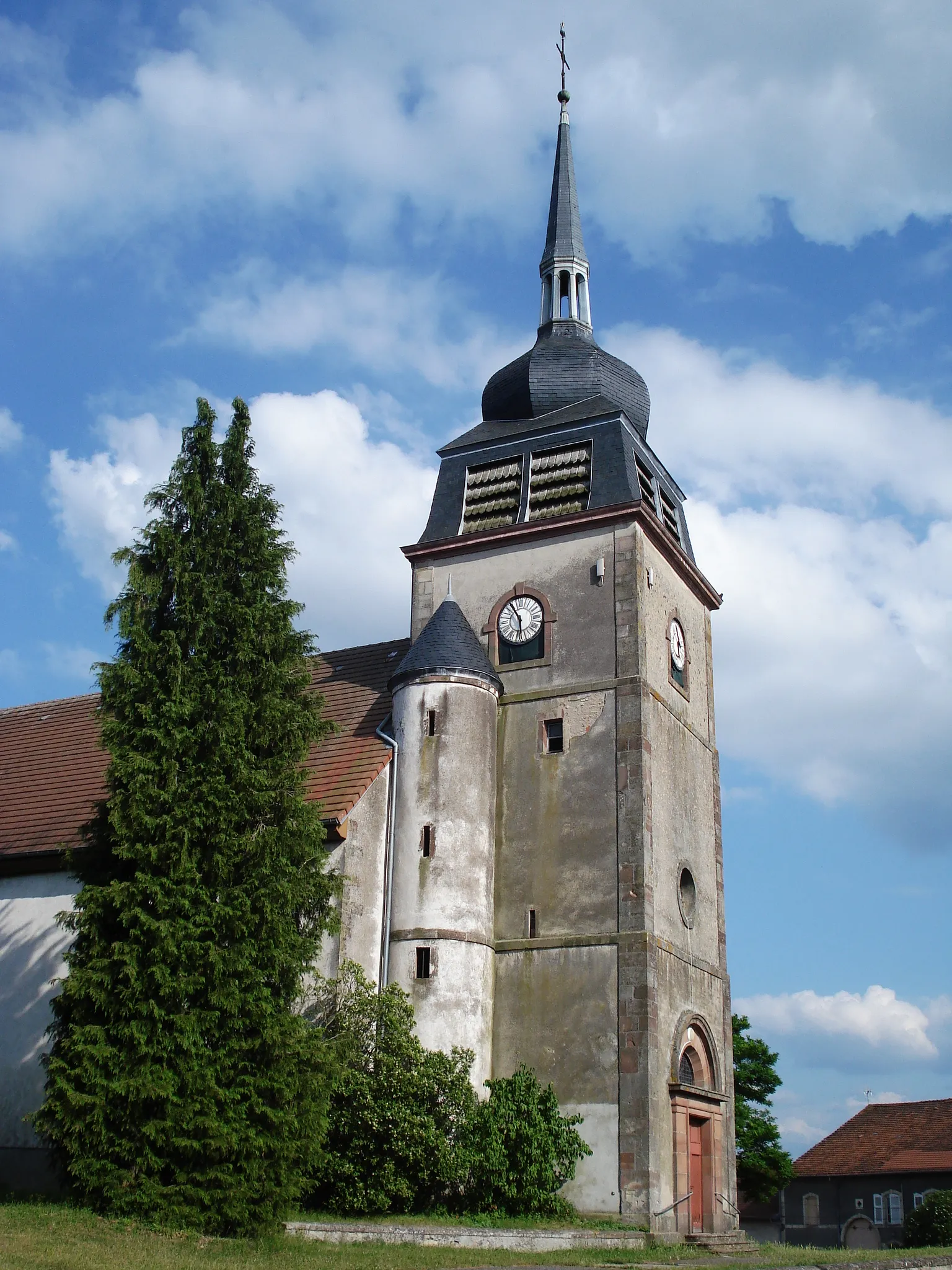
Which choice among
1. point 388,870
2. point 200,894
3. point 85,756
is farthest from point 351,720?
point 200,894

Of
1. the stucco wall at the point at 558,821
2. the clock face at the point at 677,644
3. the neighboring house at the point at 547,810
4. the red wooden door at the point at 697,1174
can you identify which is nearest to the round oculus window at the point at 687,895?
the neighboring house at the point at 547,810

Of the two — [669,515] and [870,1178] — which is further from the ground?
[669,515]

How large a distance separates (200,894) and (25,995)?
7902 millimetres

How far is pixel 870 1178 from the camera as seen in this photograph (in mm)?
42188

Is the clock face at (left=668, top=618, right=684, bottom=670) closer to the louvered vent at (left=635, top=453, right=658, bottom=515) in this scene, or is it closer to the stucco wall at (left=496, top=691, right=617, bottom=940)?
the louvered vent at (left=635, top=453, right=658, bottom=515)

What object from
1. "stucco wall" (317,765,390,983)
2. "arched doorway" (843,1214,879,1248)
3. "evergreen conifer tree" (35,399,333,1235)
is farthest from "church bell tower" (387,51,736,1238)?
"arched doorway" (843,1214,879,1248)

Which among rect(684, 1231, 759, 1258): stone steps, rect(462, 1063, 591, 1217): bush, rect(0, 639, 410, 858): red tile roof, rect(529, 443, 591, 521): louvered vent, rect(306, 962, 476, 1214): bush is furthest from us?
rect(529, 443, 591, 521): louvered vent

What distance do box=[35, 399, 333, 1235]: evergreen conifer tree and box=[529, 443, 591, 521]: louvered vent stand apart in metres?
7.69

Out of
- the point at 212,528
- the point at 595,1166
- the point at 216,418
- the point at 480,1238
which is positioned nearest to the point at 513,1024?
the point at 595,1166

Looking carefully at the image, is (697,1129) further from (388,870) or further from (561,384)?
(561,384)

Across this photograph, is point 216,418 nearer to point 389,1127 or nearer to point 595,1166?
point 389,1127

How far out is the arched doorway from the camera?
4147 centimetres

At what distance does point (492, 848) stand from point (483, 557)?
607 cm

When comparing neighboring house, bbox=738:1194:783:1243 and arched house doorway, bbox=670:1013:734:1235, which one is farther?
neighboring house, bbox=738:1194:783:1243
